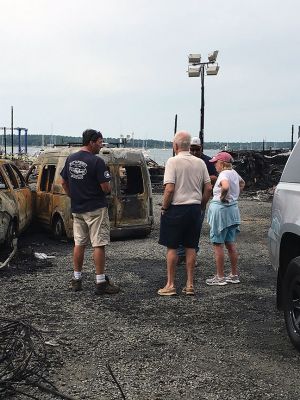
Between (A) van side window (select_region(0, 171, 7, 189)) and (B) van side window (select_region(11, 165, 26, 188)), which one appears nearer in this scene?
(A) van side window (select_region(0, 171, 7, 189))

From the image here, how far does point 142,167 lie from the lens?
9930 mm

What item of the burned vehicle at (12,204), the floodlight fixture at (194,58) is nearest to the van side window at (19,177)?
the burned vehicle at (12,204)

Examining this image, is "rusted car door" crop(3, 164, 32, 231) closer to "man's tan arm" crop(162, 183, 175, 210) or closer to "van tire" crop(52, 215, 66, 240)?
"van tire" crop(52, 215, 66, 240)

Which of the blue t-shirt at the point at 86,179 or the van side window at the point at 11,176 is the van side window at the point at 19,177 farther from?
the blue t-shirt at the point at 86,179

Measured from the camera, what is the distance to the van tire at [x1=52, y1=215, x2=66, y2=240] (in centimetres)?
960

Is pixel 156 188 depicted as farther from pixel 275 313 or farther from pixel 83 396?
pixel 83 396

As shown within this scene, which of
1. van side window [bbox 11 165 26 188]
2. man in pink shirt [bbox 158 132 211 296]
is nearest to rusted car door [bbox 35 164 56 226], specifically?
van side window [bbox 11 165 26 188]

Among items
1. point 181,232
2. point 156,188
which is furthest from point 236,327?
point 156,188

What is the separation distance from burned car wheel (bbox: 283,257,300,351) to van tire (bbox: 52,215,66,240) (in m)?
5.81

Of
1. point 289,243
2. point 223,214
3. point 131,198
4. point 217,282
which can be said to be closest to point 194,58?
point 131,198

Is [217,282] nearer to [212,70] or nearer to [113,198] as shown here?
[113,198]

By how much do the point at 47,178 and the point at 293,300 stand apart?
693cm

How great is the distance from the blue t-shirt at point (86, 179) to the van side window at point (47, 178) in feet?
13.7

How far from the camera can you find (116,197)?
9.70m
